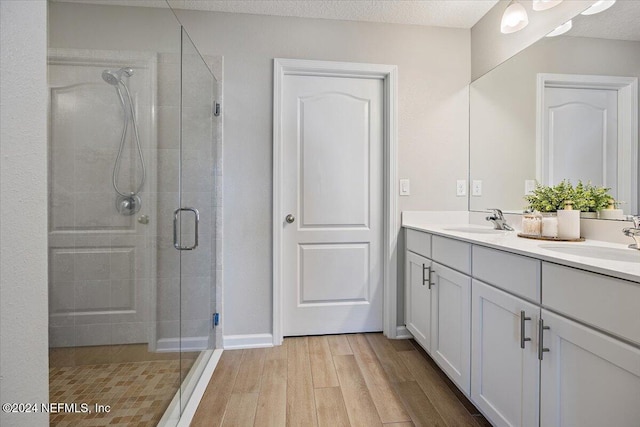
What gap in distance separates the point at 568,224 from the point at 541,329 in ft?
2.46

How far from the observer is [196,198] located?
1795mm

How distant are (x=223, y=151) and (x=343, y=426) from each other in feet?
5.91

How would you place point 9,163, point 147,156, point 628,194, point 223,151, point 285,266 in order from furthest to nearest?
1. point 285,266
2. point 223,151
3. point 628,194
4. point 147,156
5. point 9,163

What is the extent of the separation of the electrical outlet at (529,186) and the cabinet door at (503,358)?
2.69 feet

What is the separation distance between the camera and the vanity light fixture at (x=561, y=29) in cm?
161

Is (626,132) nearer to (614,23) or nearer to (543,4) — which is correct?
(614,23)

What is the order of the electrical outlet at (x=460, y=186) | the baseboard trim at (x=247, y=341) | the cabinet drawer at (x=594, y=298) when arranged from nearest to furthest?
1. the cabinet drawer at (x=594, y=298)
2. the baseboard trim at (x=247, y=341)
3. the electrical outlet at (x=460, y=186)

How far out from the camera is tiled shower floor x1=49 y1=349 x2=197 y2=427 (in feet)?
2.71

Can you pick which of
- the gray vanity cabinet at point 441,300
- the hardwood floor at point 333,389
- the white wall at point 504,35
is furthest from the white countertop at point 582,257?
the white wall at point 504,35

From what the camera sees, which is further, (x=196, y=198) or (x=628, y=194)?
(x=196, y=198)

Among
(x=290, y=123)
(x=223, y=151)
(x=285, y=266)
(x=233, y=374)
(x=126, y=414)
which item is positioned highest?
(x=290, y=123)

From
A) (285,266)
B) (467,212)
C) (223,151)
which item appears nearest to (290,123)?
(223,151)

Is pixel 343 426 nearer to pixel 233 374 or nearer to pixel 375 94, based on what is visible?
pixel 233 374

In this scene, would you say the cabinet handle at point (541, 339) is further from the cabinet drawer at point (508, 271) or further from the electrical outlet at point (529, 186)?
the electrical outlet at point (529, 186)
